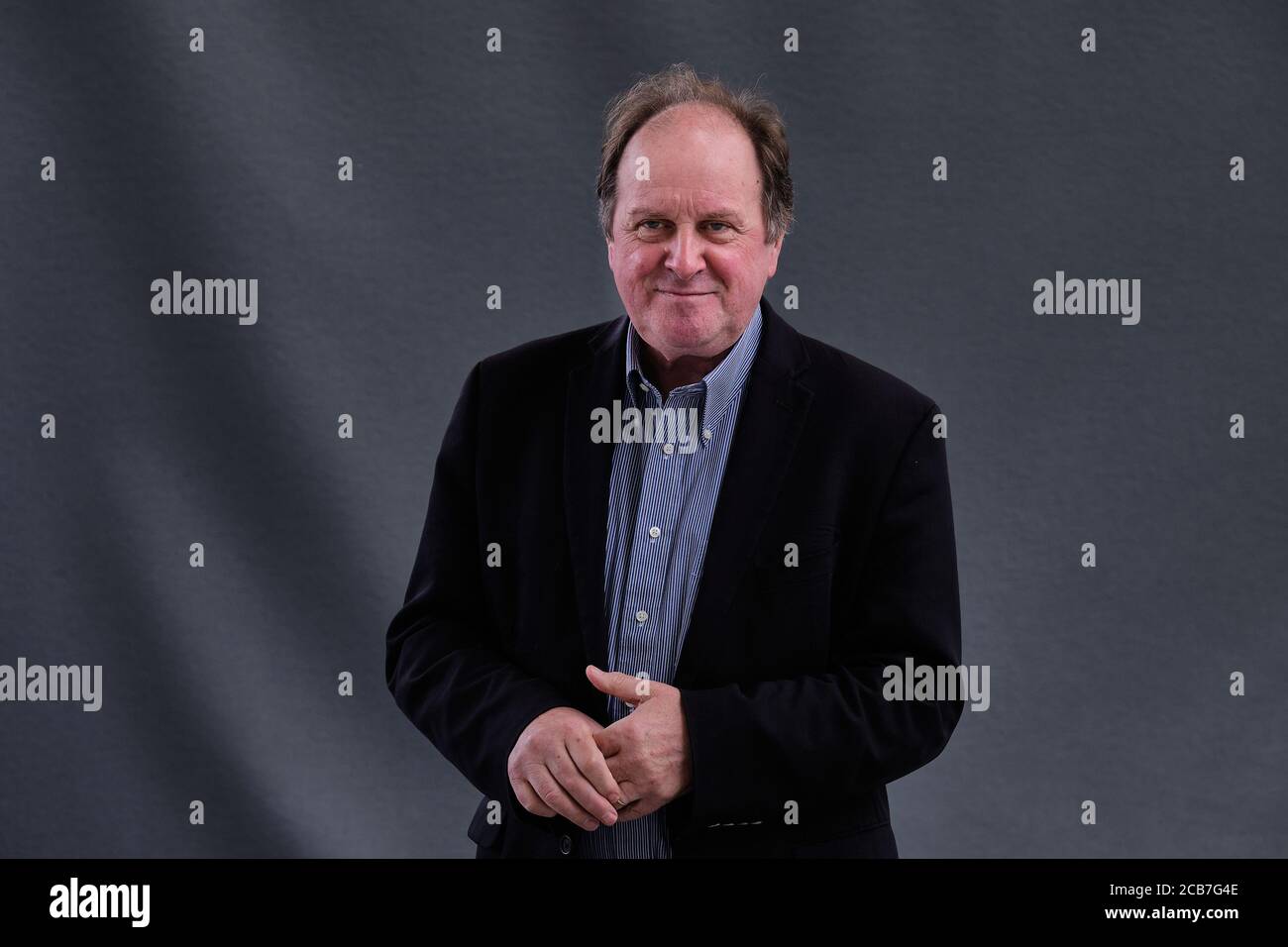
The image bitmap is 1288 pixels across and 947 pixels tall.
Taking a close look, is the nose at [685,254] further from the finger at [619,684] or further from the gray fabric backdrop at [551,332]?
the gray fabric backdrop at [551,332]

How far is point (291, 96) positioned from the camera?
226 centimetres

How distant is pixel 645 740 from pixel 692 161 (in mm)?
659

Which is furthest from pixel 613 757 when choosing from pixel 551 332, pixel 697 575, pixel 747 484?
pixel 551 332

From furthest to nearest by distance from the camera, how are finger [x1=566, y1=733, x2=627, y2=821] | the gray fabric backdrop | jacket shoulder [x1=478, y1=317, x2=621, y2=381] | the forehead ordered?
the gray fabric backdrop < jacket shoulder [x1=478, y1=317, x2=621, y2=381] < the forehead < finger [x1=566, y1=733, x2=627, y2=821]

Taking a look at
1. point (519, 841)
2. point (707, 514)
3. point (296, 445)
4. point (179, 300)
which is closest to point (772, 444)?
point (707, 514)

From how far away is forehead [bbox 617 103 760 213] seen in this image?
1426 mm

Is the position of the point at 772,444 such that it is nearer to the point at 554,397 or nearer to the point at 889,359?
the point at 554,397

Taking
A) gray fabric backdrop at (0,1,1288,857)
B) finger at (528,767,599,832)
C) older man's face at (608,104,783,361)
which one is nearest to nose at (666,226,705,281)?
older man's face at (608,104,783,361)

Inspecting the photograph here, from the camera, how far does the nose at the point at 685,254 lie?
1.42 metres

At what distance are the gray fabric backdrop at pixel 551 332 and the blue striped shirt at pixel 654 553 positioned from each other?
0.88m

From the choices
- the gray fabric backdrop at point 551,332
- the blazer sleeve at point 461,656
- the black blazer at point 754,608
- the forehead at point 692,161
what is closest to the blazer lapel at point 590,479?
the black blazer at point 754,608

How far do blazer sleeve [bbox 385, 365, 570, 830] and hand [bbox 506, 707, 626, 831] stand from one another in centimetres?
2

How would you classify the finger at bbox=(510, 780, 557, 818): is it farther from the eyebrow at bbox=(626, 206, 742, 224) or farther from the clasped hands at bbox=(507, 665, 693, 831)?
the eyebrow at bbox=(626, 206, 742, 224)

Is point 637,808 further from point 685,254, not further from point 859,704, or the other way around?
point 685,254
